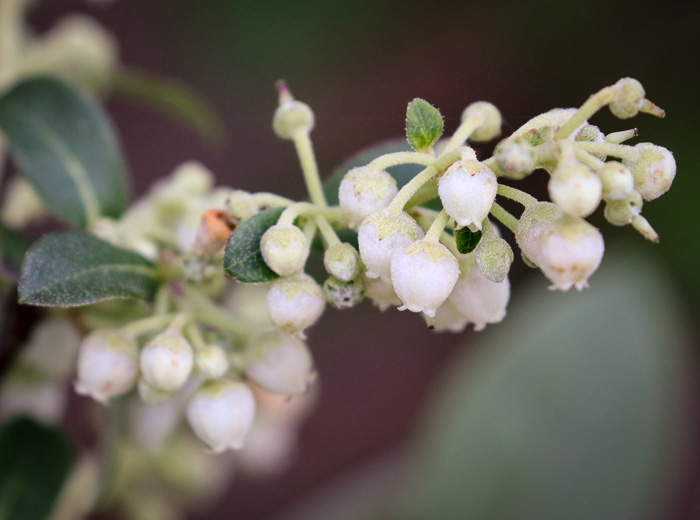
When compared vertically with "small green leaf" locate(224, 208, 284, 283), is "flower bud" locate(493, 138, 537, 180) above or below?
below

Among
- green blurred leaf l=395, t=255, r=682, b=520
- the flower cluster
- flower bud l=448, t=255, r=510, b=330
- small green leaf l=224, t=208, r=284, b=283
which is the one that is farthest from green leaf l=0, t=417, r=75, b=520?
green blurred leaf l=395, t=255, r=682, b=520

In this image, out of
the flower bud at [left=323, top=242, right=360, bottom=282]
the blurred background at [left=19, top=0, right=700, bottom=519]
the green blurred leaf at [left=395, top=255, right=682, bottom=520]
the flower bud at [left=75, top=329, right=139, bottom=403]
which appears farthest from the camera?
the blurred background at [left=19, top=0, right=700, bottom=519]

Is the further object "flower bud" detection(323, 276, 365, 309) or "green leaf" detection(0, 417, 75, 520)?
"green leaf" detection(0, 417, 75, 520)

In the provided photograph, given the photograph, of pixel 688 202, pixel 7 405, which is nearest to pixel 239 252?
pixel 7 405

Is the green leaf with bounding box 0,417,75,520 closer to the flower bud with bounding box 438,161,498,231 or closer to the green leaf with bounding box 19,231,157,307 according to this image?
the green leaf with bounding box 19,231,157,307

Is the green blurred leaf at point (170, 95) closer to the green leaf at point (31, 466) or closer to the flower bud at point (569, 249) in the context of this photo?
the green leaf at point (31, 466)

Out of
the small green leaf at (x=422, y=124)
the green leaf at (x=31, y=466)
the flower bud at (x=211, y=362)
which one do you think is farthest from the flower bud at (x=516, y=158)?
the green leaf at (x=31, y=466)

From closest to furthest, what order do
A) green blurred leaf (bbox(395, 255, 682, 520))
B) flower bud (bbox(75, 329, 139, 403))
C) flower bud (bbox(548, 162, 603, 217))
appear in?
flower bud (bbox(548, 162, 603, 217)) → flower bud (bbox(75, 329, 139, 403)) → green blurred leaf (bbox(395, 255, 682, 520))

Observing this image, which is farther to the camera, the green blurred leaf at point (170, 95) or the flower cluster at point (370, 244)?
the green blurred leaf at point (170, 95)
